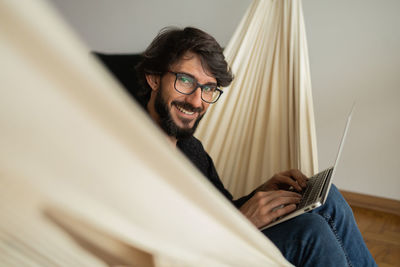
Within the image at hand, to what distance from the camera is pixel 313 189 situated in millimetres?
840

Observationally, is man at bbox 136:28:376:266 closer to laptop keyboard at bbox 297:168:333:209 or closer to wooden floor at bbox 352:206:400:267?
laptop keyboard at bbox 297:168:333:209

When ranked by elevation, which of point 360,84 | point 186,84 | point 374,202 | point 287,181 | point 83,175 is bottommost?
point 374,202

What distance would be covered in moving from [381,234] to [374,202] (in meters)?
0.37

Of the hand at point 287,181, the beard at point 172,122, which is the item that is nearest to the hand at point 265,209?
the hand at point 287,181

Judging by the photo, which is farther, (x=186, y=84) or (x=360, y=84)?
(x=360, y=84)

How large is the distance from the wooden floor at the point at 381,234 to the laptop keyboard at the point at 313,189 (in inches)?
25.7

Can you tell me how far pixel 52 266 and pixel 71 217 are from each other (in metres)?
0.04

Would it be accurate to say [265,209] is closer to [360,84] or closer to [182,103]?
[182,103]

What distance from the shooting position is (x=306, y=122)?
1.20 meters

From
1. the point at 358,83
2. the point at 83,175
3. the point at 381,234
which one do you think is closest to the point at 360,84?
the point at 358,83

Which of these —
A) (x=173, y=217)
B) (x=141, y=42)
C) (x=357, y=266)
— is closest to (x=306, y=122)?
(x=357, y=266)

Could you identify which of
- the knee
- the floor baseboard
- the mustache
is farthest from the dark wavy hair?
the floor baseboard

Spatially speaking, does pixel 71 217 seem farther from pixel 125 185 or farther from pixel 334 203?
pixel 334 203

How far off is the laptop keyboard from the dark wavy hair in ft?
1.27
